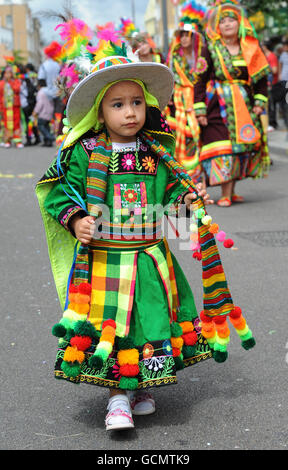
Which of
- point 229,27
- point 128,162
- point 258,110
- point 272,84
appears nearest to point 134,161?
point 128,162

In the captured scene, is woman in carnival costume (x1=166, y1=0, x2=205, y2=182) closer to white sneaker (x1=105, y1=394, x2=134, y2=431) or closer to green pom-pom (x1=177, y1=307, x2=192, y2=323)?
green pom-pom (x1=177, y1=307, x2=192, y2=323)

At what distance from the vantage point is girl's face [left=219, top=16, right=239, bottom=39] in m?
8.27

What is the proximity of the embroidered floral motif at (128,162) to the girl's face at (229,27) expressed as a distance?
5.37 meters

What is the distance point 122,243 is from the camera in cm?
330

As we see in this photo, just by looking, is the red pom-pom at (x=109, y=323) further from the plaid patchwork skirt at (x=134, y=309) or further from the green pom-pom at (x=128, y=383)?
the green pom-pom at (x=128, y=383)

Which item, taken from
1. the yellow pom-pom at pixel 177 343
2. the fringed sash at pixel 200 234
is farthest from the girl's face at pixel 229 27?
the yellow pom-pom at pixel 177 343

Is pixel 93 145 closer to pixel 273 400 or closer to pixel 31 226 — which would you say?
pixel 273 400

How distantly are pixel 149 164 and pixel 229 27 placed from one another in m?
5.34

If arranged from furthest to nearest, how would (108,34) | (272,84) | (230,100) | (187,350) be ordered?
(272,84) < (230,100) < (108,34) < (187,350)

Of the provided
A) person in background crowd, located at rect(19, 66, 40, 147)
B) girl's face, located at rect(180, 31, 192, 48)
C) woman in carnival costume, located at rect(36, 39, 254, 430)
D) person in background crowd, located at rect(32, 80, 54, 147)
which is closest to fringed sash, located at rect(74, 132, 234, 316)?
woman in carnival costume, located at rect(36, 39, 254, 430)

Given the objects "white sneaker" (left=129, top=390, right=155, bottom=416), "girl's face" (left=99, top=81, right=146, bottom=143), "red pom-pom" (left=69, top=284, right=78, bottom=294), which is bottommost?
"white sneaker" (left=129, top=390, right=155, bottom=416)

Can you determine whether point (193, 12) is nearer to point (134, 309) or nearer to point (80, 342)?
Answer: point (134, 309)

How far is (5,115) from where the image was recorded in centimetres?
1870

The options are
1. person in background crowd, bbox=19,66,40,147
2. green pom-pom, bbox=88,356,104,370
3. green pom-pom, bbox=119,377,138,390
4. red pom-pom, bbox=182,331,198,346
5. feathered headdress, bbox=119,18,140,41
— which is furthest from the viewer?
person in background crowd, bbox=19,66,40,147
